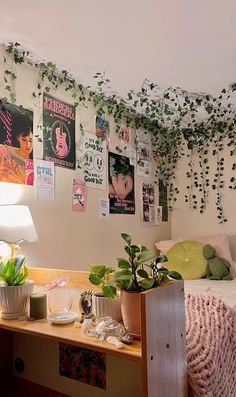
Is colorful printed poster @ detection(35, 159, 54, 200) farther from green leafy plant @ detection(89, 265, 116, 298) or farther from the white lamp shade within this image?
green leafy plant @ detection(89, 265, 116, 298)

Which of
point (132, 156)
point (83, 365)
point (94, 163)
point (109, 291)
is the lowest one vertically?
point (83, 365)

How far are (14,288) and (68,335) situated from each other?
0.38 metres

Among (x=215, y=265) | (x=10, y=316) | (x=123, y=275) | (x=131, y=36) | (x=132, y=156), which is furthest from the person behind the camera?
(x=215, y=265)

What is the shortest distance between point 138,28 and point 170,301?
4.62 ft

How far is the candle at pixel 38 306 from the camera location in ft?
4.39

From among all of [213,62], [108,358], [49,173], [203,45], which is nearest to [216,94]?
[213,62]

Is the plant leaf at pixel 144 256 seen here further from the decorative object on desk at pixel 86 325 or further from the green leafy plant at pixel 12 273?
the green leafy plant at pixel 12 273

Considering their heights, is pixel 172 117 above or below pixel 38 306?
above

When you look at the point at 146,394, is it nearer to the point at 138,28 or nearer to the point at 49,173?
the point at 49,173

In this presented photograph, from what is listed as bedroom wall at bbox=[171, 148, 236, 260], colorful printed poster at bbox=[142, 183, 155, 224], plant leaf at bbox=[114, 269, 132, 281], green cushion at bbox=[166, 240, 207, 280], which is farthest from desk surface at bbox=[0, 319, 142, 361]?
bedroom wall at bbox=[171, 148, 236, 260]

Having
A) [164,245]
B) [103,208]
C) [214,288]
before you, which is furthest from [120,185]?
[214,288]

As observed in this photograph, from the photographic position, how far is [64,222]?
78.2 inches

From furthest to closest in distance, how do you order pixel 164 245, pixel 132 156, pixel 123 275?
pixel 164 245, pixel 132 156, pixel 123 275

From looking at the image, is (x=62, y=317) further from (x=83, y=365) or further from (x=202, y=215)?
(x=202, y=215)
